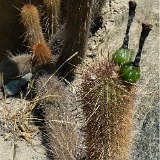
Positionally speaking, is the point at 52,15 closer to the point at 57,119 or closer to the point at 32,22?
the point at 32,22

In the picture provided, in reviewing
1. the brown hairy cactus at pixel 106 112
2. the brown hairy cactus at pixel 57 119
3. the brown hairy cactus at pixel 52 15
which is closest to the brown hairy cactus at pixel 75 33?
the brown hairy cactus at pixel 57 119

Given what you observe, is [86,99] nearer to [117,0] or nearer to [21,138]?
[21,138]

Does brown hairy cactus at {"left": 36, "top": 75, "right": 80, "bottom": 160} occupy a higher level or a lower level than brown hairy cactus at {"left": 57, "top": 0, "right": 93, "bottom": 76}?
lower

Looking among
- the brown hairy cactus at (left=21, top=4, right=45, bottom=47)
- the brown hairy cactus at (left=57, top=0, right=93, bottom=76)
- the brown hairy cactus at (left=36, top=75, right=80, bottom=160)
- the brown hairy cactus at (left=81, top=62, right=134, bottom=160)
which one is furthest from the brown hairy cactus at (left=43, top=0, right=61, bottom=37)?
the brown hairy cactus at (left=81, top=62, right=134, bottom=160)

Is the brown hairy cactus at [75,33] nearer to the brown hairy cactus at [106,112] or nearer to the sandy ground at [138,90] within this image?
the sandy ground at [138,90]

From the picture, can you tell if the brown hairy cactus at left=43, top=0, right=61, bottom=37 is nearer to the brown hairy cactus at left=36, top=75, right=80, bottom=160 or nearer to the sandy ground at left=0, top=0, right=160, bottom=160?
the sandy ground at left=0, top=0, right=160, bottom=160
